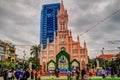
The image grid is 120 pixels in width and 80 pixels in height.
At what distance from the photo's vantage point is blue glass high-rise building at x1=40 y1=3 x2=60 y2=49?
154 m

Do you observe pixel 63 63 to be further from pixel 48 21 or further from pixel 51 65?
pixel 48 21

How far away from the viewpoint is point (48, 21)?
15662 centimetres

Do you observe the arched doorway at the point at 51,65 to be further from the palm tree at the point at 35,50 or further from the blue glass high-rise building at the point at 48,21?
the blue glass high-rise building at the point at 48,21

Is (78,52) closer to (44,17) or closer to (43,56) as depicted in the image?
(43,56)

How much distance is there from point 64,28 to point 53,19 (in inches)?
3236

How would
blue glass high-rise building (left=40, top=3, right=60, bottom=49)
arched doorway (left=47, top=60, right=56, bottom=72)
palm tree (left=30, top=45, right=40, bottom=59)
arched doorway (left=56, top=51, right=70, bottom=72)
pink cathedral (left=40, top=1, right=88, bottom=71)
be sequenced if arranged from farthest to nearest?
blue glass high-rise building (left=40, top=3, right=60, bottom=49)
palm tree (left=30, top=45, right=40, bottom=59)
pink cathedral (left=40, top=1, right=88, bottom=71)
arched doorway (left=56, top=51, right=70, bottom=72)
arched doorway (left=47, top=60, right=56, bottom=72)

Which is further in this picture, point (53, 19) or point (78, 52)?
point (53, 19)

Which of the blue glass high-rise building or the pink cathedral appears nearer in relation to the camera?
the pink cathedral

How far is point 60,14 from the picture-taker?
7731 centimetres

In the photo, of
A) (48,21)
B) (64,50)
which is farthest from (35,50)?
(48,21)

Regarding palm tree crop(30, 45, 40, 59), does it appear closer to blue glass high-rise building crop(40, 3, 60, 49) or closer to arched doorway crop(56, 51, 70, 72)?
arched doorway crop(56, 51, 70, 72)

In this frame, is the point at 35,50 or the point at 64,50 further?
the point at 35,50

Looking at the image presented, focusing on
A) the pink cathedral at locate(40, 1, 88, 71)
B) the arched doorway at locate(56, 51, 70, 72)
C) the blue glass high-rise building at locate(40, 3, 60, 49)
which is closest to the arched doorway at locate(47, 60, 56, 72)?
the pink cathedral at locate(40, 1, 88, 71)

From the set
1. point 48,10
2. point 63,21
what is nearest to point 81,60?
point 63,21
